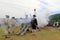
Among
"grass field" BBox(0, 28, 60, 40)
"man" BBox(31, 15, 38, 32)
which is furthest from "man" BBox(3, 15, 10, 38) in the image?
"man" BBox(31, 15, 38, 32)

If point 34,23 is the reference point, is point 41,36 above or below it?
below

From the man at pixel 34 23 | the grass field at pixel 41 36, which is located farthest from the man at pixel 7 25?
the man at pixel 34 23

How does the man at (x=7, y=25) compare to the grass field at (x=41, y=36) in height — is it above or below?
above

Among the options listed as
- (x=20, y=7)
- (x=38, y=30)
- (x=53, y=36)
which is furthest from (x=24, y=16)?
(x=53, y=36)

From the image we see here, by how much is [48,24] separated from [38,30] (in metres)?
0.13

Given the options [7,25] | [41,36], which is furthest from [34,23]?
[7,25]

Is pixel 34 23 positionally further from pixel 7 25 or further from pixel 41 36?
pixel 7 25

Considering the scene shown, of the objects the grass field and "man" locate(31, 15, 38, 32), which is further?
"man" locate(31, 15, 38, 32)

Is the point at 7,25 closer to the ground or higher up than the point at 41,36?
higher up

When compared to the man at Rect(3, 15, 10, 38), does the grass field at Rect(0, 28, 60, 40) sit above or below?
below

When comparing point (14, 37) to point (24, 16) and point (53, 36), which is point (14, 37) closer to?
point (24, 16)

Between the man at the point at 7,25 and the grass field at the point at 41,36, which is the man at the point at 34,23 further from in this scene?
the man at the point at 7,25

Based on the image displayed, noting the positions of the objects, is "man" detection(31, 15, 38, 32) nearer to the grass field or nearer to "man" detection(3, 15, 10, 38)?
the grass field

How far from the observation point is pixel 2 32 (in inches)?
62.5
